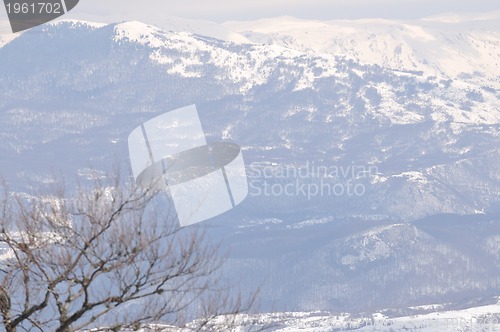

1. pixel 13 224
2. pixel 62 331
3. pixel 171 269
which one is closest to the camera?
pixel 62 331

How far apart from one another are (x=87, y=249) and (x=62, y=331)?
1.64m

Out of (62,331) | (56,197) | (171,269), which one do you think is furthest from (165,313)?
(56,197)

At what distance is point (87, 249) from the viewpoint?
70.5ft

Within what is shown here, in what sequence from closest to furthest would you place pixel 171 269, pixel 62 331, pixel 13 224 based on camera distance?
pixel 62 331
pixel 171 269
pixel 13 224

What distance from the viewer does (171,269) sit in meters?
22.2

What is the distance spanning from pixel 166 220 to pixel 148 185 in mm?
848

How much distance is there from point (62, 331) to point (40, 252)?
1798 millimetres

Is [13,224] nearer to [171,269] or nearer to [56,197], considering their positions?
[56,197]

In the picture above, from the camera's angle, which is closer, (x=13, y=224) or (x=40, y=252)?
(x=40, y=252)

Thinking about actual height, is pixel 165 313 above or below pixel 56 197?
below

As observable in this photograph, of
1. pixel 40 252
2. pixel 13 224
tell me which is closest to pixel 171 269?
pixel 40 252

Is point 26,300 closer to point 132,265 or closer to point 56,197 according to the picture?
point 132,265

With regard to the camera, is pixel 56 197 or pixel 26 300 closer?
pixel 26 300

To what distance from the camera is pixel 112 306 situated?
21.6 m
